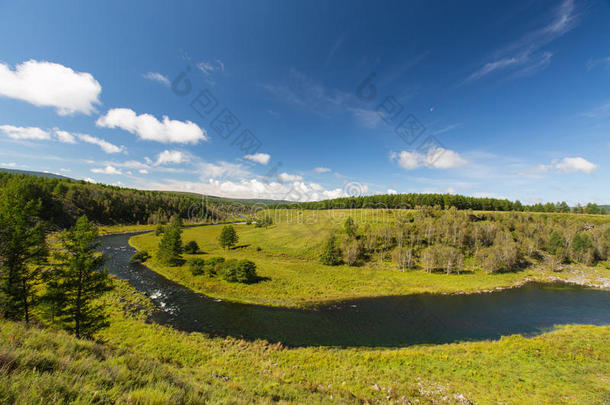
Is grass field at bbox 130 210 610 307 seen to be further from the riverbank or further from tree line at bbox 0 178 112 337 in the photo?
tree line at bbox 0 178 112 337

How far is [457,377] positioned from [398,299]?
20.9 m

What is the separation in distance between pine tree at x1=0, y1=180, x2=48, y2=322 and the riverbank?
21.8m

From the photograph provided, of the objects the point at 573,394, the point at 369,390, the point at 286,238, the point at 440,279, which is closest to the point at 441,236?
the point at 440,279

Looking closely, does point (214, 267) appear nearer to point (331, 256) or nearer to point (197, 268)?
point (197, 268)

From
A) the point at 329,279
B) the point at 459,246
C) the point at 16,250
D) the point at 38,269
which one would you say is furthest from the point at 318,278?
the point at 459,246

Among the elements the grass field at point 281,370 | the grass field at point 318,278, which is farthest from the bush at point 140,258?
the grass field at point 281,370

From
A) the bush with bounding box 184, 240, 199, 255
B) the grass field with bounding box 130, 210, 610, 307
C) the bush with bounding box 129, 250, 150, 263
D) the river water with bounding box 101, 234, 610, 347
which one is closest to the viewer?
the river water with bounding box 101, 234, 610, 347

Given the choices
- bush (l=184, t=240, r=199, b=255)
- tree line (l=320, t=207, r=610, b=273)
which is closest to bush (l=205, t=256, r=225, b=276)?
bush (l=184, t=240, r=199, b=255)

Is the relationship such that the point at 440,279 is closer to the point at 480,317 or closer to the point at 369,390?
the point at 480,317

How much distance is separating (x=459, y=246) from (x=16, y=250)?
285 feet

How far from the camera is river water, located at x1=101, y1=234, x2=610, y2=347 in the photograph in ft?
80.3

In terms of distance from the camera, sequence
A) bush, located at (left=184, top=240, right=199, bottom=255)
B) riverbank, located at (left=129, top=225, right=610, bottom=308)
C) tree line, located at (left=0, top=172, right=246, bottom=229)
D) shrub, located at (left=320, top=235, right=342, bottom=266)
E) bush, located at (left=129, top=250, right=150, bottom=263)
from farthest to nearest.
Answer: tree line, located at (left=0, top=172, right=246, bottom=229) < bush, located at (left=184, top=240, right=199, bottom=255) < shrub, located at (left=320, top=235, right=342, bottom=266) < bush, located at (left=129, top=250, right=150, bottom=263) < riverbank, located at (left=129, top=225, right=610, bottom=308)

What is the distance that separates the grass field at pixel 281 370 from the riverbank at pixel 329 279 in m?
13.2

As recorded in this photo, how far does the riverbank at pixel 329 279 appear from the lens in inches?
1399
